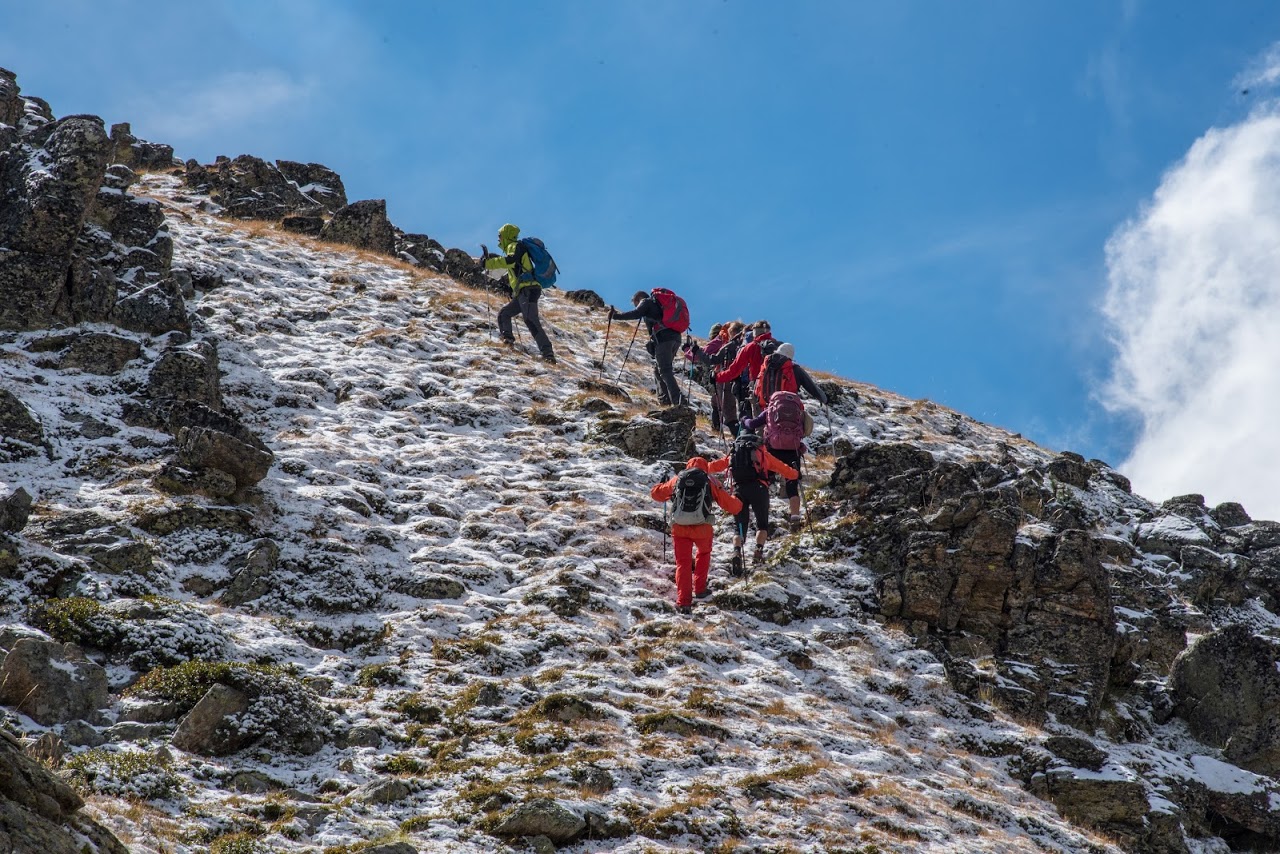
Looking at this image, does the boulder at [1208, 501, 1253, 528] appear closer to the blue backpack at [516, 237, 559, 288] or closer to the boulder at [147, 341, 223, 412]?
the blue backpack at [516, 237, 559, 288]

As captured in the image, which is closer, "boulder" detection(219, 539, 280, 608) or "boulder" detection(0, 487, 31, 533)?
"boulder" detection(0, 487, 31, 533)

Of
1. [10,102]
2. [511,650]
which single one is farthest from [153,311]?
[10,102]

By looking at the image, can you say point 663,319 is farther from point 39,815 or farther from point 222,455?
point 39,815

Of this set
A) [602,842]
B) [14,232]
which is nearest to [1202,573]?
[602,842]

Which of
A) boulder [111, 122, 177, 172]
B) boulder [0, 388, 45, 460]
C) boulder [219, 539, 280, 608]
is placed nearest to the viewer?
boulder [219, 539, 280, 608]

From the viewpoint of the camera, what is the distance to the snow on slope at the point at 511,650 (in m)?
9.71

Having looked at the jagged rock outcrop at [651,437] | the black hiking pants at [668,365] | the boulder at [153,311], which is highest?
the black hiking pants at [668,365]

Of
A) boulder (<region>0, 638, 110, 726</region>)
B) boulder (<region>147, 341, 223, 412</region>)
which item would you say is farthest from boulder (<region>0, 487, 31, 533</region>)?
boulder (<region>147, 341, 223, 412</region>)

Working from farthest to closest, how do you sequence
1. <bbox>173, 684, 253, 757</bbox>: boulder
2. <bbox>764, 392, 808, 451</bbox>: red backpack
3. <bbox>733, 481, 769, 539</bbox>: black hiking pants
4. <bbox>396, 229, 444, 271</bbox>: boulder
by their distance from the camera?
<bbox>396, 229, 444, 271</bbox>: boulder → <bbox>764, 392, 808, 451</bbox>: red backpack → <bbox>733, 481, 769, 539</bbox>: black hiking pants → <bbox>173, 684, 253, 757</bbox>: boulder

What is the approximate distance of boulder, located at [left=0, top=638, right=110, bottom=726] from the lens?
9.49 meters

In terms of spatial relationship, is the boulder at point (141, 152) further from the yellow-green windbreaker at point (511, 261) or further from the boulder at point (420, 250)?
the yellow-green windbreaker at point (511, 261)

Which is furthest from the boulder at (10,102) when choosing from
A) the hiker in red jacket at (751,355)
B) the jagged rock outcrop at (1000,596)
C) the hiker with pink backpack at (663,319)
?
the jagged rock outcrop at (1000,596)

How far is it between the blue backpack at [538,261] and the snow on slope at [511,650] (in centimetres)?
341

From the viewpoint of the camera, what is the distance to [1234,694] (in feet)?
48.9
